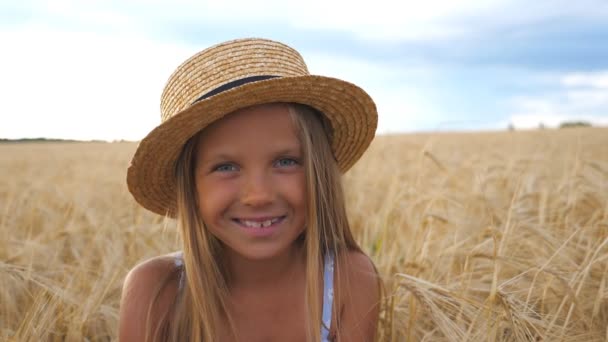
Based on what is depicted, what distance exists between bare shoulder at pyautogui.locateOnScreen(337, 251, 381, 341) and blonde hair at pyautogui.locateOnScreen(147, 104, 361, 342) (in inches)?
1.0

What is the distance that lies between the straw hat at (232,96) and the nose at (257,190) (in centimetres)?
16

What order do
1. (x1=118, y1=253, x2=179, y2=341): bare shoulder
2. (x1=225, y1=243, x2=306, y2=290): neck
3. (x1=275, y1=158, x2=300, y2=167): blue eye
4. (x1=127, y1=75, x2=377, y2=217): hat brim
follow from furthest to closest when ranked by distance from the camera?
(x1=225, y1=243, x2=306, y2=290): neck
(x1=118, y1=253, x2=179, y2=341): bare shoulder
(x1=275, y1=158, x2=300, y2=167): blue eye
(x1=127, y1=75, x2=377, y2=217): hat brim

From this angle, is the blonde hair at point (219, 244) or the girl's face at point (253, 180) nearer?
the girl's face at point (253, 180)

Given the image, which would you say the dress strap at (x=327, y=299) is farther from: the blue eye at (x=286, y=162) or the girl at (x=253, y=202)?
the blue eye at (x=286, y=162)

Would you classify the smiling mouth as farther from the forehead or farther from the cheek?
the forehead

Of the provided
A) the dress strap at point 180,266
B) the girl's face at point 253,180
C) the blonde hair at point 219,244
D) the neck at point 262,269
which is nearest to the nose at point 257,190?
the girl's face at point 253,180

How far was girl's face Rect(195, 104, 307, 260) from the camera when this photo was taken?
1.28 m

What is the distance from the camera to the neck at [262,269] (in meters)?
1.56

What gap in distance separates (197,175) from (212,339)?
429mm

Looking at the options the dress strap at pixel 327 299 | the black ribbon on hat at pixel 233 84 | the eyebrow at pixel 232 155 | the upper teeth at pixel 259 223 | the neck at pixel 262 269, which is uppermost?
the black ribbon on hat at pixel 233 84

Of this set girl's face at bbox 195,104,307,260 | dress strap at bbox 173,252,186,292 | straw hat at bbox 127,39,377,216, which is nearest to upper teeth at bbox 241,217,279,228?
girl's face at bbox 195,104,307,260

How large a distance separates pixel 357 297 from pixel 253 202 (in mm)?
435

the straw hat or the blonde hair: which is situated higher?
the straw hat

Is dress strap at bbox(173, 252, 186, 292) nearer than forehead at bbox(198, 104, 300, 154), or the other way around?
forehead at bbox(198, 104, 300, 154)
